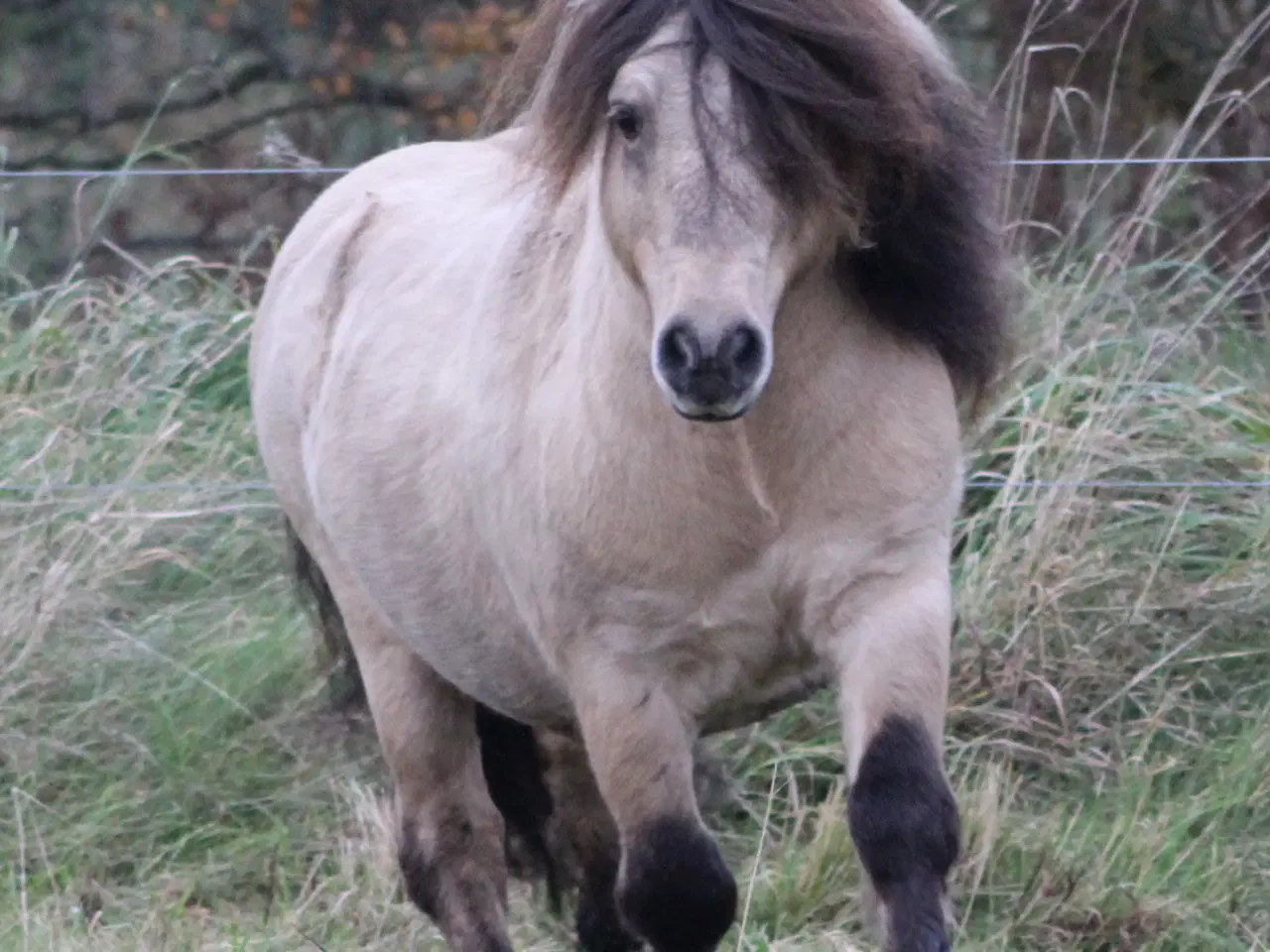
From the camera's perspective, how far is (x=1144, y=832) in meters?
4.21

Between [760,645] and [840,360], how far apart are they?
42cm

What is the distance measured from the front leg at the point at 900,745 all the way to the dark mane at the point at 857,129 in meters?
0.44

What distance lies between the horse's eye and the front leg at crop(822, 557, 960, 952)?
698 millimetres

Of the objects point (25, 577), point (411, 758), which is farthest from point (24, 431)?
point (411, 758)

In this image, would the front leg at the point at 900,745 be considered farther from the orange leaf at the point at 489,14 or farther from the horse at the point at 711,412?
the orange leaf at the point at 489,14

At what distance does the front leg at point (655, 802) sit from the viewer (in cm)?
319

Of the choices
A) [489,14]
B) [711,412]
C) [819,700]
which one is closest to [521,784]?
[819,700]

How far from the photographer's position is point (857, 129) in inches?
118

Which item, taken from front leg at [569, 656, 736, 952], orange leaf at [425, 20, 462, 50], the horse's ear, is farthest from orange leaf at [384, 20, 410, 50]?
front leg at [569, 656, 736, 952]

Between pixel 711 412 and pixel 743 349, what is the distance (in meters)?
0.09

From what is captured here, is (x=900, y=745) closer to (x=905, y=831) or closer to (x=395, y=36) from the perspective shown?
(x=905, y=831)

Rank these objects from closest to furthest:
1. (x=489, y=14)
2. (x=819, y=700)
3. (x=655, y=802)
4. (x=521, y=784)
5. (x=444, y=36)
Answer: (x=655, y=802), (x=521, y=784), (x=819, y=700), (x=489, y=14), (x=444, y=36)

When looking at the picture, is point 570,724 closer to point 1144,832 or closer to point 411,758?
point 411,758

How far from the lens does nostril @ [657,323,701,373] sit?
270cm
